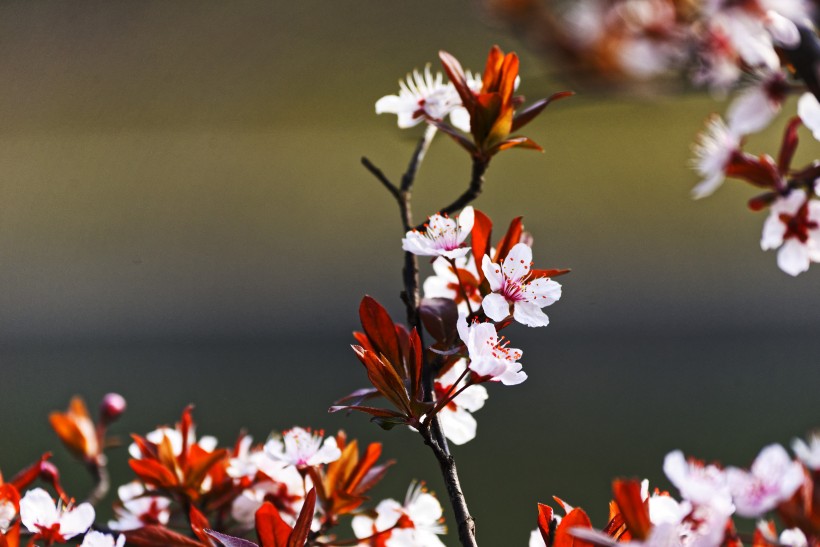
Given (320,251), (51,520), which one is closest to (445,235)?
(51,520)

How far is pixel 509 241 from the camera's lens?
1.68 ft

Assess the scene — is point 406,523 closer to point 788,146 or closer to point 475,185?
point 475,185

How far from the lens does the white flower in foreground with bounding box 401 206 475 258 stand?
0.47m

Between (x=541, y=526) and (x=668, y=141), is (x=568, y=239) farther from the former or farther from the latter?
(x=541, y=526)

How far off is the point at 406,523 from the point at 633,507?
0.21 m

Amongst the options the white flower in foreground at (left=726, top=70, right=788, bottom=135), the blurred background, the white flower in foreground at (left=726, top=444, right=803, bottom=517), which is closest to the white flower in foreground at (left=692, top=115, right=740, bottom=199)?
the white flower in foreground at (left=726, top=70, right=788, bottom=135)

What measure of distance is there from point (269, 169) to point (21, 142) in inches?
46.1

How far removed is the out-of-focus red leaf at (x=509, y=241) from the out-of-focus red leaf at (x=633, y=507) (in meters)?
0.18

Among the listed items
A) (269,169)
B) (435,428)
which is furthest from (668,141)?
(435,428)

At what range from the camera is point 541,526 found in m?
0.46

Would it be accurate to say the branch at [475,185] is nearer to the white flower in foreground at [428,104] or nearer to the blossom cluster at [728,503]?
the white flower in foreground at [428,104]

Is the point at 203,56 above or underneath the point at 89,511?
above

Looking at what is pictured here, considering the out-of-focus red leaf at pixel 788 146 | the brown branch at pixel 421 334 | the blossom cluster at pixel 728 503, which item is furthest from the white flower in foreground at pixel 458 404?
the out-of-focus red leaf at pixel 788 146

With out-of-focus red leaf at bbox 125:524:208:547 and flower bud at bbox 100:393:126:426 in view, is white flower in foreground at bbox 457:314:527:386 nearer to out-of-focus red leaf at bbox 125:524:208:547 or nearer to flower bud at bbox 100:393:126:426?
out-of-focus red leaf at bbox 125:524:208:547
